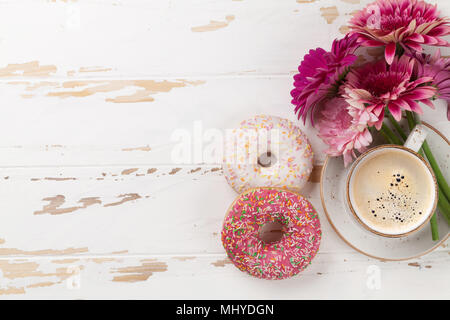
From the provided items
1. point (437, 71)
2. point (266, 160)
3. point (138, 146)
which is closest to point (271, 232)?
point (266, 160)

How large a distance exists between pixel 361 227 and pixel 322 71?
36 cm

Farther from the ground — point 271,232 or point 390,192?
point 390,192

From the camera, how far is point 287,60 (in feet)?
2.85

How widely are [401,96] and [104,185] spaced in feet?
2.25

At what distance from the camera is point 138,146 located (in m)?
0.88

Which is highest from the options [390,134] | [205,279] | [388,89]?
[388,89]

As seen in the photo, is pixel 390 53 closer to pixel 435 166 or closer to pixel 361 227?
pixel 435 166

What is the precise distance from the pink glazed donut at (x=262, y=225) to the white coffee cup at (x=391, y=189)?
0.36 ft

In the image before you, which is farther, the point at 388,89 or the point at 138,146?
the point at 138,146

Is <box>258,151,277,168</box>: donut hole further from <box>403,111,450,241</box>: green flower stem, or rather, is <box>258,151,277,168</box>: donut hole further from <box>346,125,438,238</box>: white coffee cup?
<box>403,111,450,241</box>: green flower stem

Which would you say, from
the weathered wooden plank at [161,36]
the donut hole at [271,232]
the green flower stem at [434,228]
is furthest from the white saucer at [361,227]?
the weathered wooden plank at [161,36]

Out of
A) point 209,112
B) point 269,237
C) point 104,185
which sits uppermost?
point 209,112
